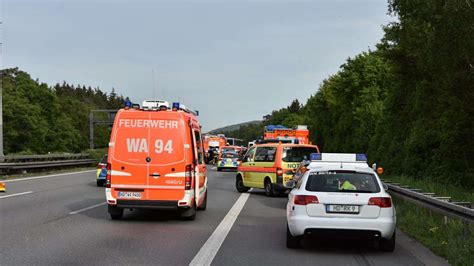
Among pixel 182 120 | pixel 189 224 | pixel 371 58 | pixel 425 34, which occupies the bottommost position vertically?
pixel 189 224

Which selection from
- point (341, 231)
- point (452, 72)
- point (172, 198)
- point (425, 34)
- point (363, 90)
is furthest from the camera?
point (363, 90)

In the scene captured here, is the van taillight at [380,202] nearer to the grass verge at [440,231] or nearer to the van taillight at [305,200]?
the van taillight at [305,200]

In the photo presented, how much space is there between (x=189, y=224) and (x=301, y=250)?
3792 mm

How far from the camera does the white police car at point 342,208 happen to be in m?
9.16

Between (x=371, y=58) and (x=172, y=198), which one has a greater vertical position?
(x=371, y=58)

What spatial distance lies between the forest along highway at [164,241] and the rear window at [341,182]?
103 cm

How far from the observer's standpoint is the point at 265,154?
21.0 m

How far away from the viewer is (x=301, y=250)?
380 inches

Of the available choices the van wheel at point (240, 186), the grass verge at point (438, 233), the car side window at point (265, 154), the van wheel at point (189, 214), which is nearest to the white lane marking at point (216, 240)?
the van wheel at point (189, 214)


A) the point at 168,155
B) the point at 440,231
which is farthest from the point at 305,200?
the point at 168,155

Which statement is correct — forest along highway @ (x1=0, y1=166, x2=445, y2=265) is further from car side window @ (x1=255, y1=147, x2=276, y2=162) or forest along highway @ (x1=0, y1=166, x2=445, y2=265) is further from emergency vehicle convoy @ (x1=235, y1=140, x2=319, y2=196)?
car side window @ (x1=255, y1=147, x2=276, y2=162)

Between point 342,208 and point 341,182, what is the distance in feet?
1.70

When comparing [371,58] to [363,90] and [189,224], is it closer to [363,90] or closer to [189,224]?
[363,90]

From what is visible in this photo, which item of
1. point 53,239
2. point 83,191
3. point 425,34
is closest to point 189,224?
point 53,239
